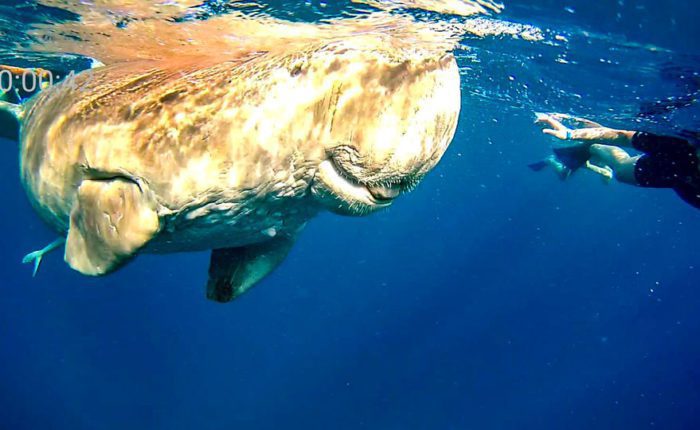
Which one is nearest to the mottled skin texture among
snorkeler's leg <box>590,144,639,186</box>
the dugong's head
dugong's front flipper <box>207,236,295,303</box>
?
the dugong's head

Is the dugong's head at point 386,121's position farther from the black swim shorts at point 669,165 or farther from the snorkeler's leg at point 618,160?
the snorkeler's leg at point 618,160

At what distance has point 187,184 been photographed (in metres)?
2.50

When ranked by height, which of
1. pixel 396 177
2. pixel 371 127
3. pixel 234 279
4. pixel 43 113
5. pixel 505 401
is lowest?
pixel 505 401

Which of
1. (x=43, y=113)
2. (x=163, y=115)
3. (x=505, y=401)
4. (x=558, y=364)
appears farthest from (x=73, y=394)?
(x=558, y=364)

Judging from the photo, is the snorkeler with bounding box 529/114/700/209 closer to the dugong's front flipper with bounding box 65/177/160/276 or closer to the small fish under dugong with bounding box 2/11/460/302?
the small fish under dugong with bounding box 2/11/460/302

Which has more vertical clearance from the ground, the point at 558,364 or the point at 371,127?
the point at 371,127

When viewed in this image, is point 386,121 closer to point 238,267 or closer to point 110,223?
point 110,223

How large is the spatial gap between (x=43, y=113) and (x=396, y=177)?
11.4 ft

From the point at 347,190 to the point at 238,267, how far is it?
1.86 m

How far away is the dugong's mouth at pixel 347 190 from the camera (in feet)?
8.34

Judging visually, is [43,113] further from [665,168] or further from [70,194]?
[665,168]

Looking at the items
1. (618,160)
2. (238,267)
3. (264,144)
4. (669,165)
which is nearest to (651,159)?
(669,165)

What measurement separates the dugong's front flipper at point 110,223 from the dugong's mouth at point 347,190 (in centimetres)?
98

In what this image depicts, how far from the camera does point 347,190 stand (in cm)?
256
